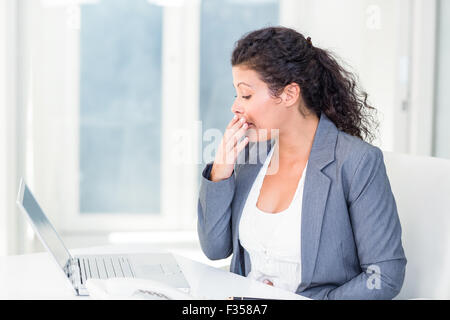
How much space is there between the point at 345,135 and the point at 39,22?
252 centimetres

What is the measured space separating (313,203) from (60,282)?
0.58 meters

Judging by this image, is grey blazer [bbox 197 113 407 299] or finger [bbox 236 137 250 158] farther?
finger [bbox 236 137 250 158]

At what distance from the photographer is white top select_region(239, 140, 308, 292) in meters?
1.33

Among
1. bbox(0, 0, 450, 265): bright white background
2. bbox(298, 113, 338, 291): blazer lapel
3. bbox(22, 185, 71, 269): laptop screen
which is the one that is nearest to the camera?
bbox(22, 185, 71, 269): laptop screen

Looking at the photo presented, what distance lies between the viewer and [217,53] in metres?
3.62

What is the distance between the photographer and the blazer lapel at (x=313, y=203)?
1281 mm

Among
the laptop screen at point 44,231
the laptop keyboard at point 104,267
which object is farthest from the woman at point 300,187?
the laptop screen at point 44,231

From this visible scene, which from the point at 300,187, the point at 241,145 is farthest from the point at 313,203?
the point at 241,145

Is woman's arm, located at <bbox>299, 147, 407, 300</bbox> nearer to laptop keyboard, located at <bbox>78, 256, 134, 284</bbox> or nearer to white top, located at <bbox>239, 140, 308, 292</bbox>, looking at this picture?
white top, located at <bbox>239, 140, 308, 292</bbox>

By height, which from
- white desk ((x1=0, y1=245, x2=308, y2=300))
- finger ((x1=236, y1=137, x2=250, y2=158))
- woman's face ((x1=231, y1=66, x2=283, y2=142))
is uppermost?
woman's face ((x1=231, y1=66, x2=283, y2=142))

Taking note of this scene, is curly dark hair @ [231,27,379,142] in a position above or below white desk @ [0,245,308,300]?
above

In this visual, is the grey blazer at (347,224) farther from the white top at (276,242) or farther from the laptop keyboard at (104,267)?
the laptop keyboard at (104,267)

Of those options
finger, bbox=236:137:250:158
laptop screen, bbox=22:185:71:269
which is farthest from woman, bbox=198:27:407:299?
laptop screen, bbox=22:185:71:269
